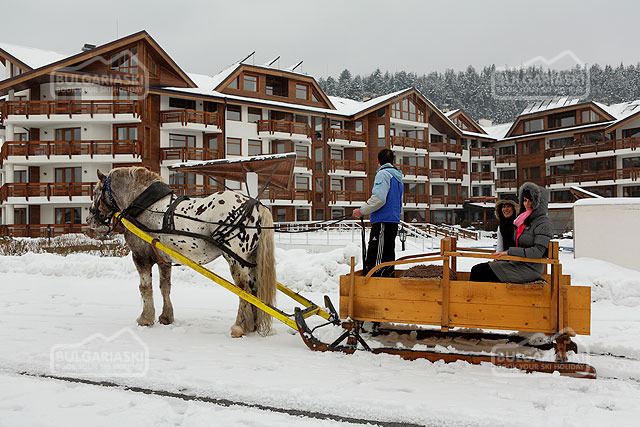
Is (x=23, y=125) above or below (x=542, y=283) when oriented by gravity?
above

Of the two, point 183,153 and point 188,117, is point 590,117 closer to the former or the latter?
point 188,117

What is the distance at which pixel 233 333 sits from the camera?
616cm

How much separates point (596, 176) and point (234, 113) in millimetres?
35807

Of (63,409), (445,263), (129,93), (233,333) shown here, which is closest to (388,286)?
(445,263)

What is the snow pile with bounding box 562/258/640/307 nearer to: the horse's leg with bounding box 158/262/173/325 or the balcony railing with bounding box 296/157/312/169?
the horse's leg with bounding box 158/262/173/325

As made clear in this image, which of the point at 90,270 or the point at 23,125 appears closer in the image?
the point at 90,270

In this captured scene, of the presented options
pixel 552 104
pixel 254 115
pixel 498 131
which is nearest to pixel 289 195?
pixel 254 115

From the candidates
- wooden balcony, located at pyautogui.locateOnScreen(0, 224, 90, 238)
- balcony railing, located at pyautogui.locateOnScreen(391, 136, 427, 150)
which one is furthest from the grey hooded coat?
balcony railing, located at pyautogui.locateOnScreen(391, 136, 427, 150)

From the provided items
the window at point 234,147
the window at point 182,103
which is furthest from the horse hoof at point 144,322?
the window at point 182,103

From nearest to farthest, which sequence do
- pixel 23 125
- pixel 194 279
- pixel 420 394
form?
pixel 420 394 → pixel 194 279 → pixel 23 125

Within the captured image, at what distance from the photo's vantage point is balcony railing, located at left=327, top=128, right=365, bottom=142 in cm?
4005

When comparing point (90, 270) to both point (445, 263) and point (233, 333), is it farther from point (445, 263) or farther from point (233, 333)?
point (445, 263)

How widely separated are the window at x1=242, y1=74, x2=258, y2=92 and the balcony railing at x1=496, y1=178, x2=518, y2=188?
103 feet

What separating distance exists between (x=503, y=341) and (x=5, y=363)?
18.9ft
